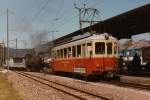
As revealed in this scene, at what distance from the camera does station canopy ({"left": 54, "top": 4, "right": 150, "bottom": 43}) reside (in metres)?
31.2

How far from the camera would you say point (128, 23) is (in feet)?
122

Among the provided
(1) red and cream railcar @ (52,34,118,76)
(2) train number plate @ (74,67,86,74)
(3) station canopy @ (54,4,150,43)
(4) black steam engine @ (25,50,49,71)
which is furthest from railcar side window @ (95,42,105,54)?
(4) black steam engine @ (25,50,49,71)

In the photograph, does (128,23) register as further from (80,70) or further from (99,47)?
(99,47)

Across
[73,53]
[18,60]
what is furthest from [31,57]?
[73,53]

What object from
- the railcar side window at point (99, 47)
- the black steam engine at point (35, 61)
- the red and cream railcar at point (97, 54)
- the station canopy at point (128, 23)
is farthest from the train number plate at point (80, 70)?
the black steam engine at point (35, 61)

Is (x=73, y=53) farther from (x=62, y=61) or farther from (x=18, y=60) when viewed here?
(x=18, y=60)

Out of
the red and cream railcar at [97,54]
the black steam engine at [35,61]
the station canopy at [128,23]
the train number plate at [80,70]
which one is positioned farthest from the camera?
the black steam engine at [35,61]

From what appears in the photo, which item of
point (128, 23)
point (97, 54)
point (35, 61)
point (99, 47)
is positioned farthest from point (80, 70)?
point (35, 61)

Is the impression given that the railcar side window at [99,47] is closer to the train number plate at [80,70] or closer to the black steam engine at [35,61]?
the train number plate at [80,70]

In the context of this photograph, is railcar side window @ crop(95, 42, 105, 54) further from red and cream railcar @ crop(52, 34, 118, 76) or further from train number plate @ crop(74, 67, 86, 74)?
train number plate @ crop(74, 67, 86, 74)

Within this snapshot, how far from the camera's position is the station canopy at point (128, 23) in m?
31.2

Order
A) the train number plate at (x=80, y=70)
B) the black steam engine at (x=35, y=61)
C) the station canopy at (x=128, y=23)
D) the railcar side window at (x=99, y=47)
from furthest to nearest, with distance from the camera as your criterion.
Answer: the black steam engine at (x=35, y=61)
the station canopy at (x=128, y=23)
the train number plate at (x=80, y=70)
the railcar side window at (x=99, y=47)

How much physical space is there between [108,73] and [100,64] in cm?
76

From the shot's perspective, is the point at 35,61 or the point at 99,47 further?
the point at 35,61
